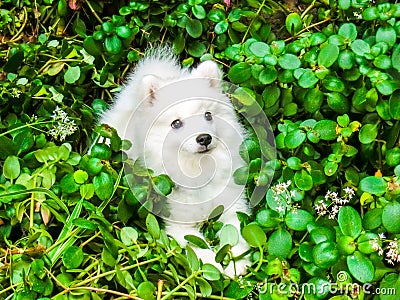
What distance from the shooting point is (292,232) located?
177cm

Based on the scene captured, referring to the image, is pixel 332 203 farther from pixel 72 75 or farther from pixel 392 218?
pixel 72 75

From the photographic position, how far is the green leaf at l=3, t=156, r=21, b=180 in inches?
74.4

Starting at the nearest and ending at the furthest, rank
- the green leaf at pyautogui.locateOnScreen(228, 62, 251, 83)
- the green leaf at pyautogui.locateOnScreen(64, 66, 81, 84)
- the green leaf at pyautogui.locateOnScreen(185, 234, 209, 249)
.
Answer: the green leaf at pyautogui.locateOnScreen(185, 234, 209, 249) → the green leaf at pyautogui.locateOnScreen(228, 62, 251, 83) → the green leaf at pyautogui.locateOnScreen(64, 66, 81, 84)

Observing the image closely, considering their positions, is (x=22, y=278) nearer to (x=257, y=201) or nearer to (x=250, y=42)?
(x=257, y=201)

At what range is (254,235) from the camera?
1.70m

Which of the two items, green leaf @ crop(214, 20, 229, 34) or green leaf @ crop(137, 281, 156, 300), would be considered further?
green leaf @ crop(214, 20, 229, 34)

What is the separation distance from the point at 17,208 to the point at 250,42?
0.85m

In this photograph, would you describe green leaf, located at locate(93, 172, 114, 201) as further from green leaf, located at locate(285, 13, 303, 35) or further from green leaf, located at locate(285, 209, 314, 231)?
green leaf, located at locate(285, 13, 303, 35)

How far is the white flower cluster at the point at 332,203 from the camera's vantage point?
70.2 inches

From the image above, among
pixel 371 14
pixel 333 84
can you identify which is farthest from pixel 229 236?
pixel 371 14

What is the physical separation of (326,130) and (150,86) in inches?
20.3

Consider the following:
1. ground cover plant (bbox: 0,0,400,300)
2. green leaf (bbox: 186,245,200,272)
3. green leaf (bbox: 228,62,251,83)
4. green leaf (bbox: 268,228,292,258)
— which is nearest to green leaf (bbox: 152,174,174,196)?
ground cover plant (bbox: 0,0,400,300)

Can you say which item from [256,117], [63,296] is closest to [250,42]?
[256,117]

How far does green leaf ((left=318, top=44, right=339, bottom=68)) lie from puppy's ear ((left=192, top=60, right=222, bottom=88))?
1.07ft
